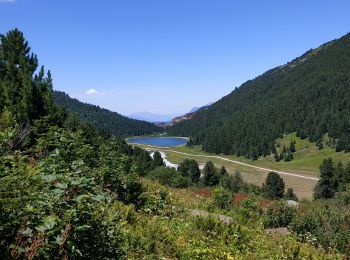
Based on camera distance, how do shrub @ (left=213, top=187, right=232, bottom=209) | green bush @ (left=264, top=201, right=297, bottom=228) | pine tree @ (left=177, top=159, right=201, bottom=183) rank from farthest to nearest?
pine tree @ (left=177, top=159, right=201, bottom=183) → shrub @ (left=213, top=187, right=232, bottom=209) → green bush @ (left=264, top=201, right=297, bottom=228)

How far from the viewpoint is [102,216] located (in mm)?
6445

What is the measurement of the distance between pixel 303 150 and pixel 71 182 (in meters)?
167

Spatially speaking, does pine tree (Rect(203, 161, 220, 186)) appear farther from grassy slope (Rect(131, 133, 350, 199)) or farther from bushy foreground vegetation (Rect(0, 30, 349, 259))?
bushy foreground vegetation (Rect(0, 30, 349, 259))

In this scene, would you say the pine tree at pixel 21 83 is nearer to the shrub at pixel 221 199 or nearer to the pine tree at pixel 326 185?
the shrub at pixel 221 199

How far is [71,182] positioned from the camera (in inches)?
210

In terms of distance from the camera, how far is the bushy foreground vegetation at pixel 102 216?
466 centimetres

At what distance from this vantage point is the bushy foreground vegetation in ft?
15.3

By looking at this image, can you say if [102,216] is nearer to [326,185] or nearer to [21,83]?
[21,83]

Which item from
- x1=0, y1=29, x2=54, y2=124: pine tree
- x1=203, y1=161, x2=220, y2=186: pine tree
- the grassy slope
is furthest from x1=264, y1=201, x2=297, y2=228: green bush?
x1=203, y1=161, x2=220, y2=186: pine tree

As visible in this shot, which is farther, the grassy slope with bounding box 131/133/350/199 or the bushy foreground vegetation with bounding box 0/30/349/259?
the grassy slope with bounding box 131/133/350/199

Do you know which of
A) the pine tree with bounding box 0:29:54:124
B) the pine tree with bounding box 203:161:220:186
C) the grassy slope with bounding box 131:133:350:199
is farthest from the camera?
the grassy slope with bounding box 131:133:350:199

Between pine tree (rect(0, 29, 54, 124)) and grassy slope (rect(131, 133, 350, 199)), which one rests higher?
pine tree (rect(0, 29, 54, 124))

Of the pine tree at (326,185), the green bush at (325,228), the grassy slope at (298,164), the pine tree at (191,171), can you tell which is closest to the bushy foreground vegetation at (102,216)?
the green bush at (325,228)

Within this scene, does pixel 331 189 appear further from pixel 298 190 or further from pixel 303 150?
pixel 303 150
